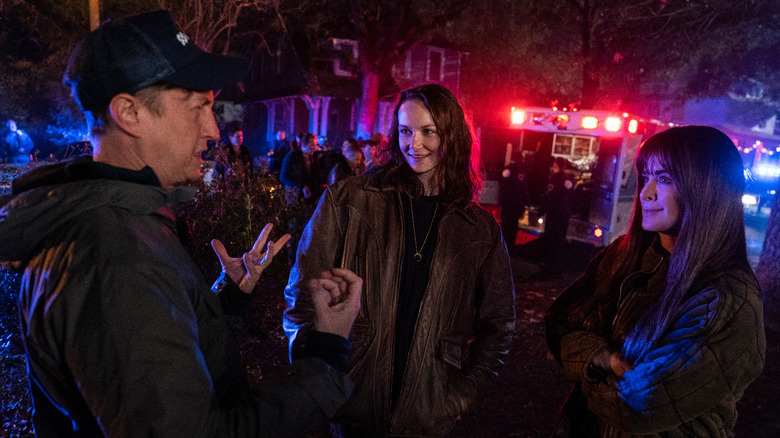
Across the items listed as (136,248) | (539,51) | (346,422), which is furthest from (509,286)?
(539,51)

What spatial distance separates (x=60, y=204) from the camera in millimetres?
1152

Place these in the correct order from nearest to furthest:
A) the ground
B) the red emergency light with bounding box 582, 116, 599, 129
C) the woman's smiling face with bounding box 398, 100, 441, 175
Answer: the woman's smiling face with bounding box 398, 100, 441, 175 < the ground < the red emergency light with bounding box 582, 116, 599, 129

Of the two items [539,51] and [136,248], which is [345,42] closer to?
[539,51]

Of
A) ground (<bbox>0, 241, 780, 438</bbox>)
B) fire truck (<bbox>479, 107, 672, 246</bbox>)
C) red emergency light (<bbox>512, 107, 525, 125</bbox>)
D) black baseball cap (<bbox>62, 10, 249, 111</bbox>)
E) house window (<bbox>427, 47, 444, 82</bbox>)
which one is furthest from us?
house window (<bbox>427, 47, 444, 82</bbox>)

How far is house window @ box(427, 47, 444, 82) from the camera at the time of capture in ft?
98.9

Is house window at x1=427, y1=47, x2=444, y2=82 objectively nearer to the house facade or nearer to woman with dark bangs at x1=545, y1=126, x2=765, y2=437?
the house facade

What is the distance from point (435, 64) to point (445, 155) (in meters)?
29.7

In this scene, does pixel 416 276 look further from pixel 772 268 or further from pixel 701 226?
pixel 772 268

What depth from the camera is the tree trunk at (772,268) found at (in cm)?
654

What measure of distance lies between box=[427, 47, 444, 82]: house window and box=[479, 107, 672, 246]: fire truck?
1917 cm

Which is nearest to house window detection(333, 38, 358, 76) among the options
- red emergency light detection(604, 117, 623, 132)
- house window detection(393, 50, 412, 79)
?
house window detection(393, 50, 412, 79)

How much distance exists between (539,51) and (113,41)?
25.0 meters

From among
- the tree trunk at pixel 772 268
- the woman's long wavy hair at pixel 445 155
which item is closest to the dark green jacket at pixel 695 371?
the woman's long wavy hair at pixel 445 155

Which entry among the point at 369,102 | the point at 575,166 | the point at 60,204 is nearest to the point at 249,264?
the point at 60,204
